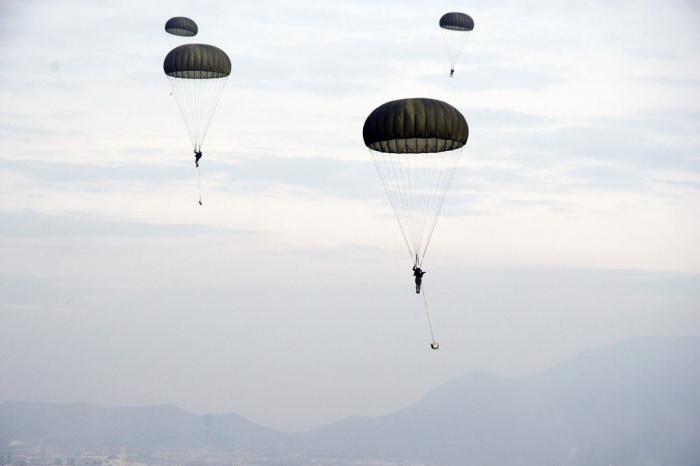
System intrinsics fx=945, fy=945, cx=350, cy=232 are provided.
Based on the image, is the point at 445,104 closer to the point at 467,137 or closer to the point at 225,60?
the point at 467,137

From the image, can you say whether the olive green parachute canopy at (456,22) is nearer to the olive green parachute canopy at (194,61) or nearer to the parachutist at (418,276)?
the olive green parachute canopy at (194,61)

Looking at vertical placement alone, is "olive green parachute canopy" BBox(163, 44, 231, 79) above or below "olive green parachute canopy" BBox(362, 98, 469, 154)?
below

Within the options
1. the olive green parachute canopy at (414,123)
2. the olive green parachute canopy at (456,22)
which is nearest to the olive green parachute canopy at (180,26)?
the olive green parachute canopy at (456,22)

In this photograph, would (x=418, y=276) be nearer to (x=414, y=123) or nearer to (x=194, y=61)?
(x=414, y=123)

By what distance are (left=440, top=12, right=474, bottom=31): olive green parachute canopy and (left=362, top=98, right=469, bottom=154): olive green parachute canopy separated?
44.4m

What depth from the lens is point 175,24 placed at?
8288 cm

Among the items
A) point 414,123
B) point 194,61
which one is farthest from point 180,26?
point 414,123

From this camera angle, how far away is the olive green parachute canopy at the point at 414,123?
2096 inches

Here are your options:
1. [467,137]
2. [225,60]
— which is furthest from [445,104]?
[225,60]

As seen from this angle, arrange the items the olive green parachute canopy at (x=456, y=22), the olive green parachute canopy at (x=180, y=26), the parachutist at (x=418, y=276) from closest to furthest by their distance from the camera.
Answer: the parachutist at (x=418, y=276) < the olive green parachute canopy at (x=180, y=26) < the olive green parachute canopy at (x=456, y=22)

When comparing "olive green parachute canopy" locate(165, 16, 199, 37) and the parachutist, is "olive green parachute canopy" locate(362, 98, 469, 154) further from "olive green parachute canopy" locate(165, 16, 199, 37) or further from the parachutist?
"olive green parachute canopy" locate(165, 16, 199, 37)

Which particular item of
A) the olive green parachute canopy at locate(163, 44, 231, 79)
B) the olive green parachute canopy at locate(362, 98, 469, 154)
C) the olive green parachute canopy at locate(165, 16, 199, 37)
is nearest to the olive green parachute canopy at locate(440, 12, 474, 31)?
the olive green parachute canopy at locate(165, 16, 199, 37)

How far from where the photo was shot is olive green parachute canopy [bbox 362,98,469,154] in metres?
53.2

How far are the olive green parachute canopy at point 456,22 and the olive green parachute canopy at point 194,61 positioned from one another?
31.7m
